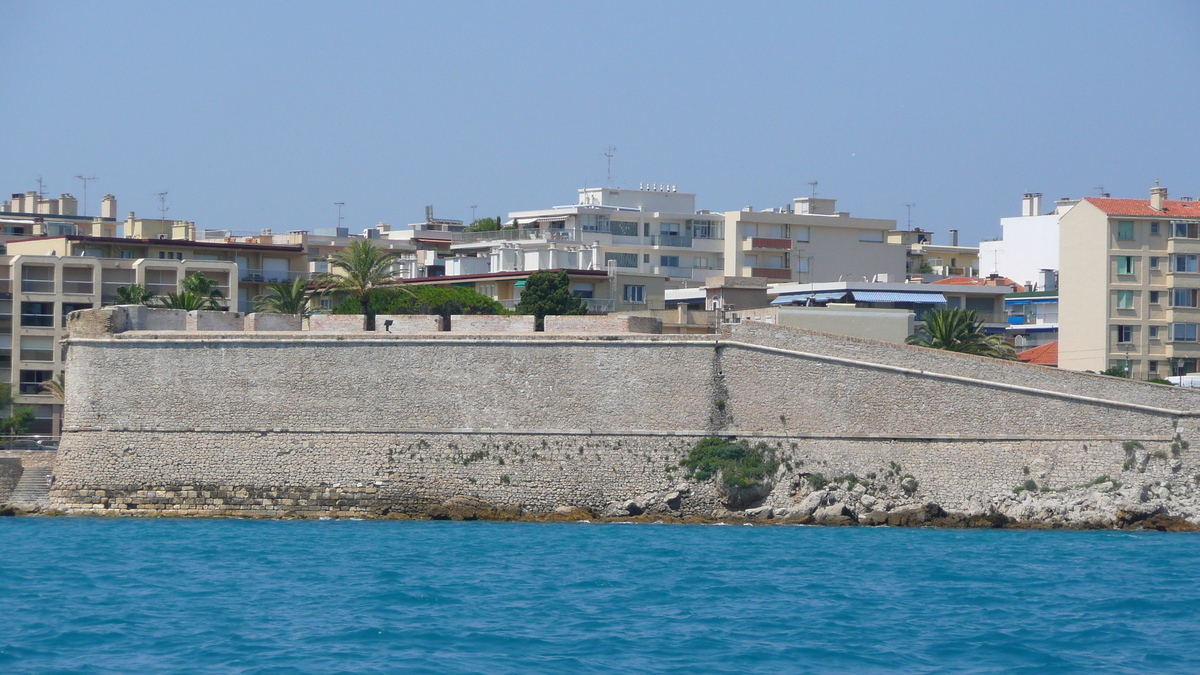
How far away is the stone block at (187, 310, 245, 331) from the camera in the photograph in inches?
1516

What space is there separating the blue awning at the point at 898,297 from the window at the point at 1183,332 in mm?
7016

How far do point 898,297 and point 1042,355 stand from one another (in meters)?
4.55

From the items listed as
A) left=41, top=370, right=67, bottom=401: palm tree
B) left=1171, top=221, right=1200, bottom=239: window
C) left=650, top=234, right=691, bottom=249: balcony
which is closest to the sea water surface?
left=41, top=370, right=67, bottom=401: palm tree

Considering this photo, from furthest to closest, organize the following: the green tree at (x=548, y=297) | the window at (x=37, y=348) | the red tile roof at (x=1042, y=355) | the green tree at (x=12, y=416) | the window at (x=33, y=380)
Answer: the window at (x=37, y=348)
the window at (x=33, y=380)
the green tree at (x=548, y=297)
the green tree at (x=12, y=416)
the red tile roof at (x=1042, y=355)

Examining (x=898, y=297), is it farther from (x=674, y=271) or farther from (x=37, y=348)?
(x=37, y=348)

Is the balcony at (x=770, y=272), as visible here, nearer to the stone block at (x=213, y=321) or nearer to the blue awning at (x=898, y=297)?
the blue awning at (x=898, y=297)

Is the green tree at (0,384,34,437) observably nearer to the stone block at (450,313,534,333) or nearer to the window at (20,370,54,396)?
the window at (20,370,54,396)

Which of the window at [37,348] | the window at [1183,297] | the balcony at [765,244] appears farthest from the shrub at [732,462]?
the window at [37,348]

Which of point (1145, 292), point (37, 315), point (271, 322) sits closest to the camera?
point (271, 322)

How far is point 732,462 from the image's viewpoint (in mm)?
35938

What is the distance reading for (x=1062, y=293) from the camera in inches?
1951

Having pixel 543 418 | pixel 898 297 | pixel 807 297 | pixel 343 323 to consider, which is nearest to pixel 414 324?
pixel 343 323

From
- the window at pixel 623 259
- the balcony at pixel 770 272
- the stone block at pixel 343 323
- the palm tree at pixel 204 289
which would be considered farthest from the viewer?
the balcony at pixel 770 272

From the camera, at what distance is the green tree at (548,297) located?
50.7m
